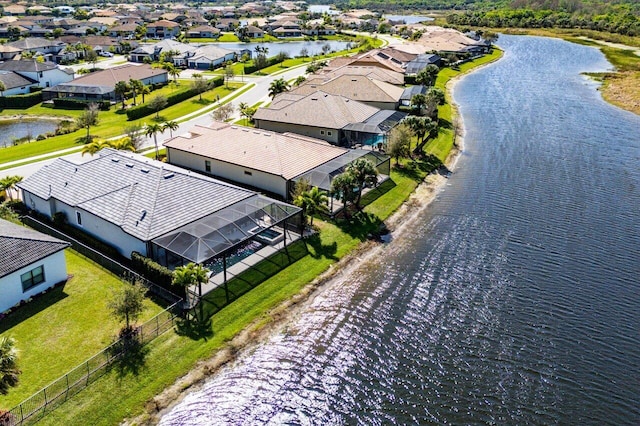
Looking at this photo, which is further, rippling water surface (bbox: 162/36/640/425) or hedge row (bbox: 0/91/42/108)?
hedge row (bbox: 0/91/42/108)

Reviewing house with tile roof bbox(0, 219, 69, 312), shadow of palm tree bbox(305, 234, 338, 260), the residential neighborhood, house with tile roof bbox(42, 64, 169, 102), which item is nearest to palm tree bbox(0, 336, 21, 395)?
the residential neighborhood

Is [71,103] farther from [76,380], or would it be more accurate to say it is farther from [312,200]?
[76,380]

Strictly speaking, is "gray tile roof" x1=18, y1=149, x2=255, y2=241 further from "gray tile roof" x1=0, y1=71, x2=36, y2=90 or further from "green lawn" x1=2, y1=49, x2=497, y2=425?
"gray tile roof" x1=0, y1=71, x2=36, y2=90

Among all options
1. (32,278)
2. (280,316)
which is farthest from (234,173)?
(32,278)

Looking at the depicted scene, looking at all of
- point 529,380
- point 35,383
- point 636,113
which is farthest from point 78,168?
point 636,113

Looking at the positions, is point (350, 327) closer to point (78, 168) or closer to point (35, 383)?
point (35, 383)

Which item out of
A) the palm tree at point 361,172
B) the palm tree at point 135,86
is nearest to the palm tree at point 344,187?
the palm tree at point 361,172
